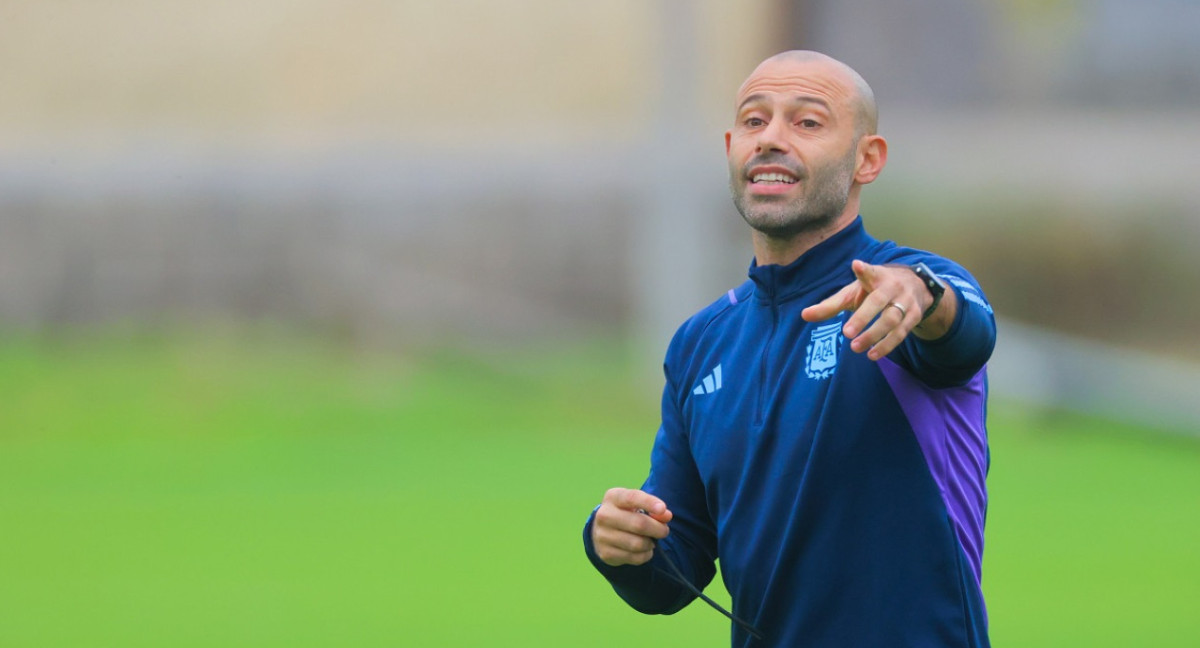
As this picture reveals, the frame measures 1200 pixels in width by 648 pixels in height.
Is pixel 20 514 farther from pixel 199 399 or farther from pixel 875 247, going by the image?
pixel 875 247

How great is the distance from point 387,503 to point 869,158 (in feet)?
24.4

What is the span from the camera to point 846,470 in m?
2.19

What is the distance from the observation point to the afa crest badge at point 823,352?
2.23 metres

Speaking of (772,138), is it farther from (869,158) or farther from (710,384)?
(710,384)

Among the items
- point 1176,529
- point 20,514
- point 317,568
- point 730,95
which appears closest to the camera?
point 317,568

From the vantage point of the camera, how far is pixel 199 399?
13.2 meters

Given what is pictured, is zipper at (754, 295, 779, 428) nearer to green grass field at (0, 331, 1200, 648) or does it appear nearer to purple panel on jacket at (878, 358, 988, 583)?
purple panel on jacket at (878, 358, 988, 583)

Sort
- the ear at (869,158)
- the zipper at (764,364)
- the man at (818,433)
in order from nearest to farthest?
the man at (818,433) < the zipper at (764,364) < the ear at (869,158)

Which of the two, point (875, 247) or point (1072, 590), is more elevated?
point (875, 247)

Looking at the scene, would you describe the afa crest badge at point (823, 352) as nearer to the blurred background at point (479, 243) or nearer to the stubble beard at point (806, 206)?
the stubble beard at point (806, 206)

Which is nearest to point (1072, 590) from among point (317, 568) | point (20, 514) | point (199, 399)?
point (317, 568)

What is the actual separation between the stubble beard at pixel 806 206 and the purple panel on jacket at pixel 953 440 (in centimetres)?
28

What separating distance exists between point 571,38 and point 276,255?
4.69 meters

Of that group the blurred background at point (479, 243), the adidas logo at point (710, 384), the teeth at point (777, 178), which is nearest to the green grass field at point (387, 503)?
the blurred background at point (479, 243)
